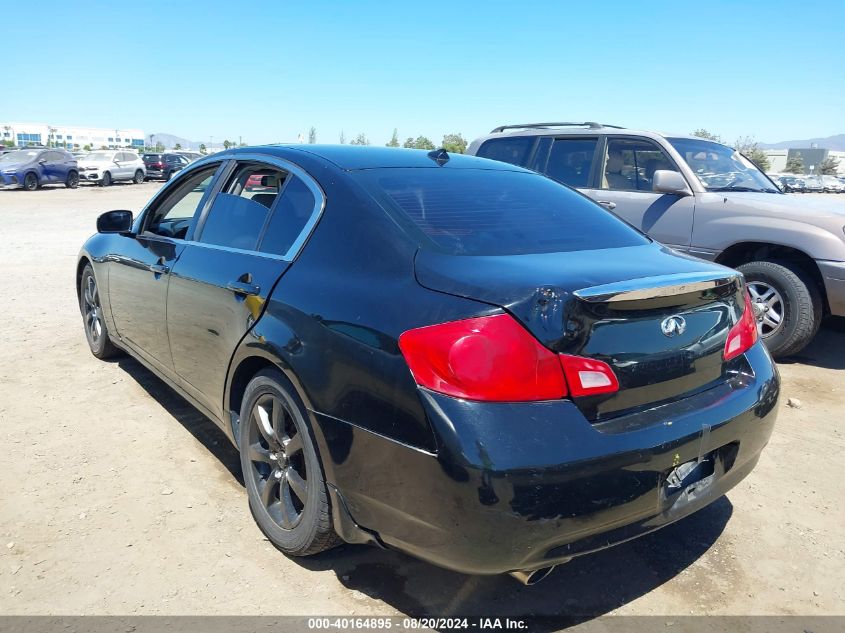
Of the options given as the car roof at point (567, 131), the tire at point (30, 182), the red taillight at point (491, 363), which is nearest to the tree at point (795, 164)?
the tire at point (30, 182)

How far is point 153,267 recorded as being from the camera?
12.9 ft

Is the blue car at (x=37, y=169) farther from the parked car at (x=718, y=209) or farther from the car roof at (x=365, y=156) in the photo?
the car roof at (x=365, y=156)

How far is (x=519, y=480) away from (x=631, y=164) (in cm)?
546

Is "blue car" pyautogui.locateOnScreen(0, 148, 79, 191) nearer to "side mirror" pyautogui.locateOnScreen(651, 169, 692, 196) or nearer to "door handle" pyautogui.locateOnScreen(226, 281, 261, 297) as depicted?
"side mirror" pyautogui.locateOnScreen(651, 169, 692, 196)

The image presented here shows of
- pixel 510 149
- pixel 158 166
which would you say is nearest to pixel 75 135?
pixel 158 166

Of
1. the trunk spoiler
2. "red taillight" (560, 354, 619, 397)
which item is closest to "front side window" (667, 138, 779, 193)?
Result: the trunk spoiler

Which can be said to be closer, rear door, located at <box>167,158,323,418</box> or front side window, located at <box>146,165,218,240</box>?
rear door, located at <box>167,158,323,418</box>

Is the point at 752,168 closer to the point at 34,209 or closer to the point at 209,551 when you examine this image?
the point at 209,551

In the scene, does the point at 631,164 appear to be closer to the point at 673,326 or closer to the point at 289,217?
→ the point at 289,217

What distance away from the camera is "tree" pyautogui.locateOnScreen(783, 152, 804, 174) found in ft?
277

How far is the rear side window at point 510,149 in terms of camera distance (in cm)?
741

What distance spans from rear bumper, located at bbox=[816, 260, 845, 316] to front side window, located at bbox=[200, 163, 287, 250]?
4399 mm

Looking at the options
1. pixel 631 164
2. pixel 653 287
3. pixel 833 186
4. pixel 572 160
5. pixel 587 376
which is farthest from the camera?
pixel 833 186

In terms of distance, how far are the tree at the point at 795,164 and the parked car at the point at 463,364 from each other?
3602 inches
